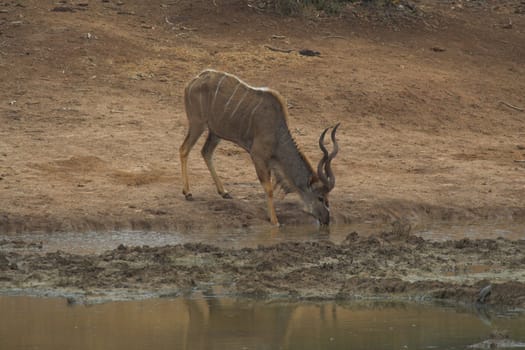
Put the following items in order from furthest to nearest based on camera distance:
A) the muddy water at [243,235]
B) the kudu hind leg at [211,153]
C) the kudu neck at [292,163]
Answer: the kudu hind leg at [211,153]
the kudu neck at [292,163]
the muddy water at [243,235]

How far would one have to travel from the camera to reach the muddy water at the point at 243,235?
10.6 metres

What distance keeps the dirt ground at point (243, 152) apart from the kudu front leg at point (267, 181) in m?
0.15

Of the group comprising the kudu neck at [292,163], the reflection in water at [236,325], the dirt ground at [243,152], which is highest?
the reflection in water at [236,325]

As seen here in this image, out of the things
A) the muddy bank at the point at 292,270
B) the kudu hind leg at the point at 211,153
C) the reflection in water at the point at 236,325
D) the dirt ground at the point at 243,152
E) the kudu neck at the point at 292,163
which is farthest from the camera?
the kudu hind leg at the point at 211,153

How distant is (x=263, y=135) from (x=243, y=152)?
2.02 metres

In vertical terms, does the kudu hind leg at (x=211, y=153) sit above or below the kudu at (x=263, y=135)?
below

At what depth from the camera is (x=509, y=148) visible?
48.0 ft

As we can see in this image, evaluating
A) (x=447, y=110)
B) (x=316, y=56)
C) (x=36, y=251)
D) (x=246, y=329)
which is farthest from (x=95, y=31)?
(x=246, y=329)

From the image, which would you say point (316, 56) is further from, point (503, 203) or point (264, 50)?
point (503, 203)

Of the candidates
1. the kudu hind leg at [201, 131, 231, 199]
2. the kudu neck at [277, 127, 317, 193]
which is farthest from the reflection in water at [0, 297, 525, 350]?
the kudu hind leg at [201, 131, 231, 199]

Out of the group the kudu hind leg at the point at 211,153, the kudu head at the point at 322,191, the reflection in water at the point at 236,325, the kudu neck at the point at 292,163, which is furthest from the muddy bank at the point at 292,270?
the kudu hind leg at the point at 211,153

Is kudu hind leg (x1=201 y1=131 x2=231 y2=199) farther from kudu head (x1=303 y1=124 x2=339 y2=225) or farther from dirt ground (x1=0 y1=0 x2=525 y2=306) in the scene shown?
kudu head (x1=303 y1=124 x2=339 y2=225)

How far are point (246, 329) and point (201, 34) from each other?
1012 cm

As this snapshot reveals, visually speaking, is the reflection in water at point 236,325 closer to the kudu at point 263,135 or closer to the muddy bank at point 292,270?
the muddy bank at point 292,270
